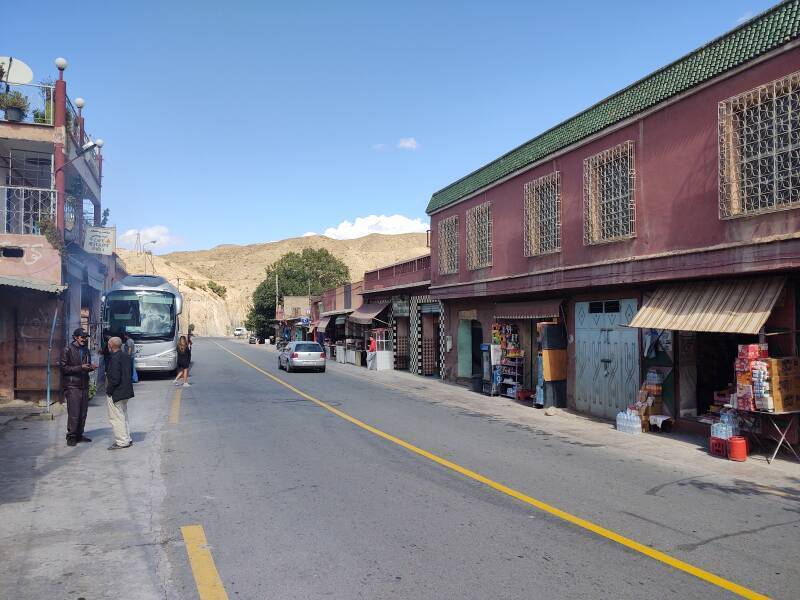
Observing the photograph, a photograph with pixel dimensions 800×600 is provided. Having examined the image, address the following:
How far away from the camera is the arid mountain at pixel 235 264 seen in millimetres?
120094

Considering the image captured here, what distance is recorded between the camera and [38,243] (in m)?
15.0

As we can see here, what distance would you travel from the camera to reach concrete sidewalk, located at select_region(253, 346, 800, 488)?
8719 millimetres

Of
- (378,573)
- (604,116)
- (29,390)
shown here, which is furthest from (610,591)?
(29,390)

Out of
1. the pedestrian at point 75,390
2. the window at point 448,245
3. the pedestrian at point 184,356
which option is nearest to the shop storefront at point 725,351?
the pedestrian at point 75,390

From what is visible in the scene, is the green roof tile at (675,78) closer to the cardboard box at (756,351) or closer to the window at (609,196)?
the window at (609,196)

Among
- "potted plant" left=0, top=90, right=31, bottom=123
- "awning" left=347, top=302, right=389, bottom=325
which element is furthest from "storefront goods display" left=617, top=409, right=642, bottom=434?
"awning" left=347, top=302, right=389, bottom=325

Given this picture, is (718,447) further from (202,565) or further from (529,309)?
(202,565)

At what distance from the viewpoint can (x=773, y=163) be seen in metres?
9.56

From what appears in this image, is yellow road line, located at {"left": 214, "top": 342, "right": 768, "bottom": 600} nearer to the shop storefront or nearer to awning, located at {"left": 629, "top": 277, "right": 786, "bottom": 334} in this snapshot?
the shop storefront

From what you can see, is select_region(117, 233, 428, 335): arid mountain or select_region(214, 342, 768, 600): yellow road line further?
select_region(117, 233, 428, 335): arid mountain

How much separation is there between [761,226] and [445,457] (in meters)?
6.26

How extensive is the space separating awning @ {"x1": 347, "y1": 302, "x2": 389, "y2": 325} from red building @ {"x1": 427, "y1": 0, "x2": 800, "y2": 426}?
1348cm

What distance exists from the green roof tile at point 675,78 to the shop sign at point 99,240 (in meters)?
12.3

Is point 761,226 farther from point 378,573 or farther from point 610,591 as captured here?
point 378,573
